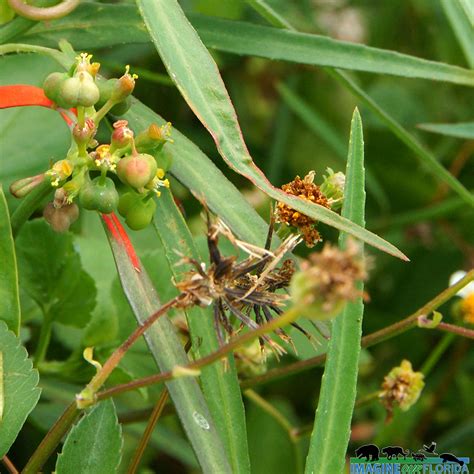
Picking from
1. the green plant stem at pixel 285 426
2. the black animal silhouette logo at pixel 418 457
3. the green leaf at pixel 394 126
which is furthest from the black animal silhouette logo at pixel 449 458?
the green leaf at pixel 394 126

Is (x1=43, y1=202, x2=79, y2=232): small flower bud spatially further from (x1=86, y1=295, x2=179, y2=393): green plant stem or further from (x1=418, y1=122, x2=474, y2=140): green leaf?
(x1=418, y1=122, x2=474, y2=140): green leaf

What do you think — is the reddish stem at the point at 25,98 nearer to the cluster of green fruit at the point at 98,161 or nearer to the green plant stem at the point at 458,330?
the cluster of green fruit at the point at 98,161

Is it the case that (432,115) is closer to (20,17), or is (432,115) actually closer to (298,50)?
(298,50)

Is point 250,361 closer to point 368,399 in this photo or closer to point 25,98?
point 368,399

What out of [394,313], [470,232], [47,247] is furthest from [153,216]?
[470,232]

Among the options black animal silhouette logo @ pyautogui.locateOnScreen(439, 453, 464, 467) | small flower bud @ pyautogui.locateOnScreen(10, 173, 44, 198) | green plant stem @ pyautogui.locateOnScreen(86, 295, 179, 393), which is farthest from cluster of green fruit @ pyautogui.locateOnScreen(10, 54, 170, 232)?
black animal silhouette logo @ pyautogui.locateOnScreen(439, 453, 464, 467)
